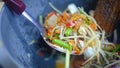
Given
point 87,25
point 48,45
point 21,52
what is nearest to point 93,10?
point 87,25

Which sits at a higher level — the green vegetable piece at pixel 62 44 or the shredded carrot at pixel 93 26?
the shredded carrot at pixel 93 26

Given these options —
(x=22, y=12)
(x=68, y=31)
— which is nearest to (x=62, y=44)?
(x=68, y=31)

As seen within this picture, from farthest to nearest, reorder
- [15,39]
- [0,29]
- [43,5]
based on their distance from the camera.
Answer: [43,5] < [15,39] < [0,29]

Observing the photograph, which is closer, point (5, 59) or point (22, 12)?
point (5, 59)

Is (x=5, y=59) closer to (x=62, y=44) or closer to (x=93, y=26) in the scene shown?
(x=62, y=44)

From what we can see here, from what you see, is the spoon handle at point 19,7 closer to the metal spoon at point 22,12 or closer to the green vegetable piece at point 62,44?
the metal spoon at point 22,12

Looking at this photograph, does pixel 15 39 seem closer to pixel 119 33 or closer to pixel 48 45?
pixel 48 45

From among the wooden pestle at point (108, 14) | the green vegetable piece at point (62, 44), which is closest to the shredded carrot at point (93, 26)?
the wooden pestle at point (108, 14)
